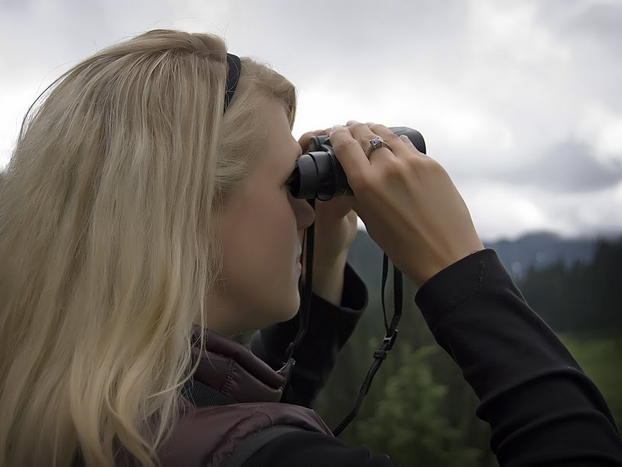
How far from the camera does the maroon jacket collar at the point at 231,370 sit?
99 cm

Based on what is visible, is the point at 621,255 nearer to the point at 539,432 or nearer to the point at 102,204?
the point at 539,432

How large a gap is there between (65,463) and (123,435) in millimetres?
113

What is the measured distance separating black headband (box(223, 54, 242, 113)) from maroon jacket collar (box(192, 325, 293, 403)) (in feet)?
1.41

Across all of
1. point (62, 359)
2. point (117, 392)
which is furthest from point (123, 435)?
point (62, 359)

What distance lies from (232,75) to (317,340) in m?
0.68

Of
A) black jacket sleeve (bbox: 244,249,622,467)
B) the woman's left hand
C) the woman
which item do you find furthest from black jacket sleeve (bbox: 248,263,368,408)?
black jacket sleeve (bbox: 244,249,622,467)

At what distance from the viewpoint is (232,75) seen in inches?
49.1

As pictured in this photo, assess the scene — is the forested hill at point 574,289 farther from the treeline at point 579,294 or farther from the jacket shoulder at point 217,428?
the jacket shoulder at point 217,428

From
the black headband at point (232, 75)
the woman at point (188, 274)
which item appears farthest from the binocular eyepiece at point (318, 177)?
the black headband at point (232, 75)

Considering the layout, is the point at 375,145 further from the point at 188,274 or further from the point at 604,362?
the point at 604,362

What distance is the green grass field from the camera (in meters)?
2.07

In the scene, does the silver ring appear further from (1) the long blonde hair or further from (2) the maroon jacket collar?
(2) the maroon jacket collar

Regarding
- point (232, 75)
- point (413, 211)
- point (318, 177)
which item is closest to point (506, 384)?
point (413, 211)

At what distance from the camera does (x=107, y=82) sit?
113 centimetres
